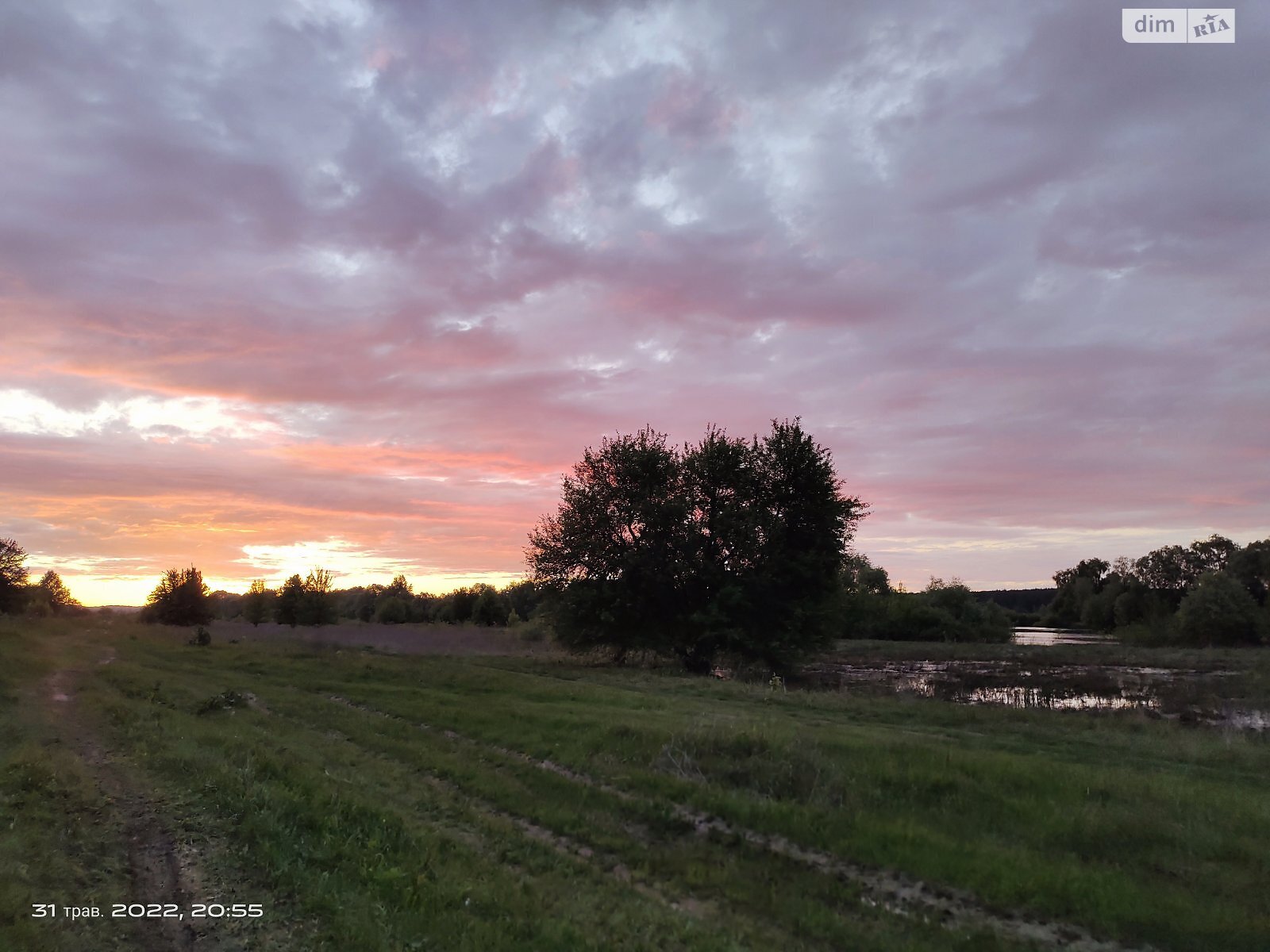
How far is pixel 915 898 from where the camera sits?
8.76 m

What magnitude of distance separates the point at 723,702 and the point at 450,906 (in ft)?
53.0

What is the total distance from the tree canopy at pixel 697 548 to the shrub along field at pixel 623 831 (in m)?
18.8

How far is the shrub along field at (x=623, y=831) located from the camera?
24.3 ft

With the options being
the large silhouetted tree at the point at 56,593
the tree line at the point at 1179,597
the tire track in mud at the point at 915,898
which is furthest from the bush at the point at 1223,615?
the large silhouetted tree at the point at 56,593

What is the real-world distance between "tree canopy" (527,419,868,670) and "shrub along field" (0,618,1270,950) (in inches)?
742

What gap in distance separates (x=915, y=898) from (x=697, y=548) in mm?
30828

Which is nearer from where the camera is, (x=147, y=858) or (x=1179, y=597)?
(x=147, y=858)

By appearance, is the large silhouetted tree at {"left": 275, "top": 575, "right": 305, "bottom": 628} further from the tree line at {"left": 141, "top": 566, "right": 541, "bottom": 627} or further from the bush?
the bush

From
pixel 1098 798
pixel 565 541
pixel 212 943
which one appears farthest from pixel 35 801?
pixel 565 541

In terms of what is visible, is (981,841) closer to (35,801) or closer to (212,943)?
(212,943)

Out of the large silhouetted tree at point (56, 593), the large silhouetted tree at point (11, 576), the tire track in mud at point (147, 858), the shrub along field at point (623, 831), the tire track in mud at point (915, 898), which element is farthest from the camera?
the large silhouetted tree at point (56, 593)

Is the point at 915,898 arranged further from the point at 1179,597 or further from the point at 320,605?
the point at 1179,597

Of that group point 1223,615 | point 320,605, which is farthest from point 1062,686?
point 320,605

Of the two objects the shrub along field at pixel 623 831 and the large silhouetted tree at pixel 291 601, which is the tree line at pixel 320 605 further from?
the shrub along field at pixel 623 831
